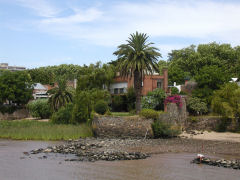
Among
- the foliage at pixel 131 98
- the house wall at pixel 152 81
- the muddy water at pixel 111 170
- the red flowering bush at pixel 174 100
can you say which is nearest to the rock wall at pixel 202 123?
the red flowering bush at pixel 174 100

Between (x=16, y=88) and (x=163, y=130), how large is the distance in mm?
42038

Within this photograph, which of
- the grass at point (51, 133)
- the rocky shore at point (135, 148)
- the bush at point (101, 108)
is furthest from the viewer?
the bush at point (101, 108)

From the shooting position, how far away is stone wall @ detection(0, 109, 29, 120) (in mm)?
74500

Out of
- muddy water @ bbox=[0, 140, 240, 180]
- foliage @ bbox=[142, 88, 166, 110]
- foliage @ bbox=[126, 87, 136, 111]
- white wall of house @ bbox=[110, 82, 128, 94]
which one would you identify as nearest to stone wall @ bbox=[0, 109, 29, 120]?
white wall of house @ bbox=[110, 82, 128, 94]

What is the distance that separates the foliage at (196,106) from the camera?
1978 inches

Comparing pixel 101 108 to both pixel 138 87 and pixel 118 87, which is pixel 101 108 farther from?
pixel 118 87

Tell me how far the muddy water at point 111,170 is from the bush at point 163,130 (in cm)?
1182

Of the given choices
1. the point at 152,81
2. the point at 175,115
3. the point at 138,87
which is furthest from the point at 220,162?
the point at 152,81

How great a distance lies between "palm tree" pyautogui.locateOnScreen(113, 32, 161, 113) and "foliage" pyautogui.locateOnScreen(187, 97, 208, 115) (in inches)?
272

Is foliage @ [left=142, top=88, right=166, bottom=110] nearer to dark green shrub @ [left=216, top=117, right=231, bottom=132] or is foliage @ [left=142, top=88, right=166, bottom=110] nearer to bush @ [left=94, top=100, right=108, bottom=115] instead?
dark green shrub @ [left=216, top=117, right=231, bottom=132]

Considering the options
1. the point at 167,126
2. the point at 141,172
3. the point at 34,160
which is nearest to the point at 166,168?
the point at 141,172

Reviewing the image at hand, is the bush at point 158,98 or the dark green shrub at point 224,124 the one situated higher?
the bush at point 158,98

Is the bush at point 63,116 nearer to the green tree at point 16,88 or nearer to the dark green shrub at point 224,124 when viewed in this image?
the dark green shrub at point 224,124

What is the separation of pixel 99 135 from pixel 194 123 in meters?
13.2
